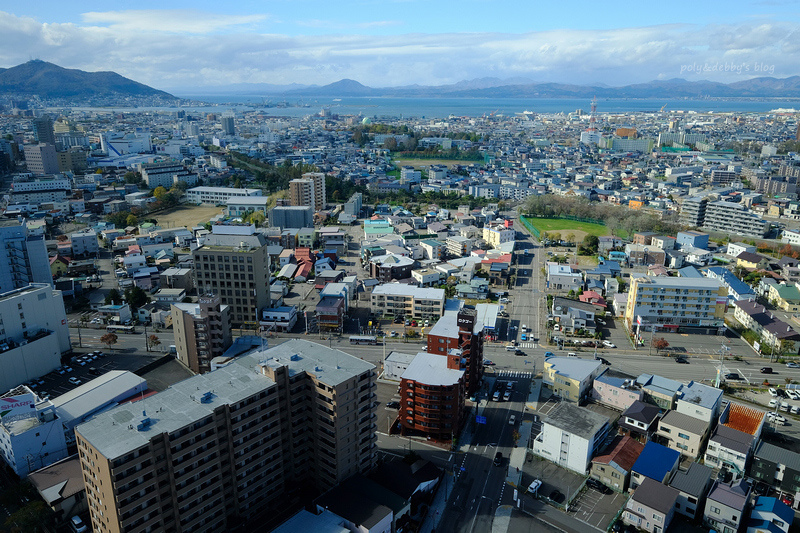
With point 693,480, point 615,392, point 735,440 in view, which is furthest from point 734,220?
point 693,480

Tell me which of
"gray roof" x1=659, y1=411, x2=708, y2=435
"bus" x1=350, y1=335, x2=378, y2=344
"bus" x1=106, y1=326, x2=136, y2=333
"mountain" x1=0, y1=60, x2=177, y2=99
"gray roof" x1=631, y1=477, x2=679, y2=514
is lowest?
"bus" x1=350, y1=335, x2=378, y2=344

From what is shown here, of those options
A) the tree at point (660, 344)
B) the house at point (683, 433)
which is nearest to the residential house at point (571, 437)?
A: the house at point (683, 433)

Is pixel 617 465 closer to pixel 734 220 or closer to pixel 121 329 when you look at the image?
pixel 121 329

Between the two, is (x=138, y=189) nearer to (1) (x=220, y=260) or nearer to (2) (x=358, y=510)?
(1) (x=220, y=260)

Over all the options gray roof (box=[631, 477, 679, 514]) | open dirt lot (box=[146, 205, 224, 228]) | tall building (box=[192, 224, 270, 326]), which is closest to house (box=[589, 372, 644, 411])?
gray roof (box=[631, 477, 679, 514])

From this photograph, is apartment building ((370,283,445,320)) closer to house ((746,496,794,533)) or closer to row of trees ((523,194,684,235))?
house ((746,496,794,533))

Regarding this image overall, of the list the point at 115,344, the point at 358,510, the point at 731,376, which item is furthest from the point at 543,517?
the point at 115,344
